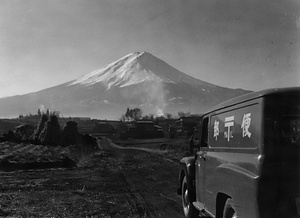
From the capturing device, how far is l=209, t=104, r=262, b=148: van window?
4037 mm

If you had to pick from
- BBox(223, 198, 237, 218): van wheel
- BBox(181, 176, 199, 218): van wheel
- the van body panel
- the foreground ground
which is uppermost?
the van body panel

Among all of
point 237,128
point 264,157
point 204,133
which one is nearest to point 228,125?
point 237,128

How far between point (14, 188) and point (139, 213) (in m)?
5.80

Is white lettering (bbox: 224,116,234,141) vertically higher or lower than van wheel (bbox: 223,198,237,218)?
higher

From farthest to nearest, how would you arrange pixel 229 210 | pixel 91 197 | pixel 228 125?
pixel 91 197, pixel 228 125, pixel 229 210

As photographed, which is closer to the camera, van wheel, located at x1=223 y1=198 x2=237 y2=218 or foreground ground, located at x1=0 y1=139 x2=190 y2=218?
van wheel, located at x1=223 y1=198 x2=237 y2=218

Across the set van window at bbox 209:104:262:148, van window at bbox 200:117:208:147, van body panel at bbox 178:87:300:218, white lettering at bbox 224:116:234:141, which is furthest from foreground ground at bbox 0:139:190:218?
Answer: van body panel at bbox 178:87:300:218

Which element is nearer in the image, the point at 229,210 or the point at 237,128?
the point at 229,210

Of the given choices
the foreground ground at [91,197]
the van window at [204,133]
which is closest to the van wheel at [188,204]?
the foreground ground at [91,197]

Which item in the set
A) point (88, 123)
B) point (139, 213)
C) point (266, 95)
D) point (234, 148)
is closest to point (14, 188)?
point (139, 213)

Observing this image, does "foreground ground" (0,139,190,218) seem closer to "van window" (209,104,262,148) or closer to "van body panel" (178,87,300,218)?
"van window" (209,104,262,148)

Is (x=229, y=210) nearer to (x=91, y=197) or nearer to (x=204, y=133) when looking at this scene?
(x=204, y=133)

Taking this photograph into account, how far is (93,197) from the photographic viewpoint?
1014 cm

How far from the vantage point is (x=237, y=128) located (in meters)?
4.66
